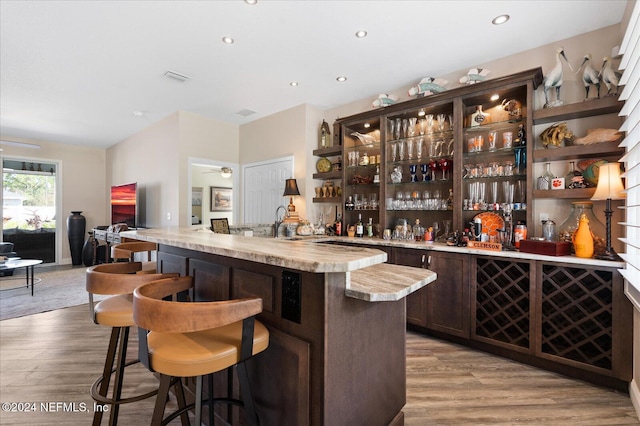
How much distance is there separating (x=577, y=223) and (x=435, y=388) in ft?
5.86

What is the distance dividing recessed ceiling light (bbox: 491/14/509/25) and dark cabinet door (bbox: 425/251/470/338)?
2.02 meters

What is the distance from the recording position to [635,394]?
6.45ft

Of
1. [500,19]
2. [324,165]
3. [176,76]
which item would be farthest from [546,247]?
[176,76]

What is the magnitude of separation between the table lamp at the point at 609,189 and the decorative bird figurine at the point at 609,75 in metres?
0.66

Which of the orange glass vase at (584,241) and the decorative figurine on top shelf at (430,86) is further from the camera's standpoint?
the decorative figurine on top shelf at (430,86)

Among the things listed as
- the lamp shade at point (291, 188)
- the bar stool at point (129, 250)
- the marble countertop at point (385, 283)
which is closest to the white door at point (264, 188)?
the lamp shade at point (291, 188)

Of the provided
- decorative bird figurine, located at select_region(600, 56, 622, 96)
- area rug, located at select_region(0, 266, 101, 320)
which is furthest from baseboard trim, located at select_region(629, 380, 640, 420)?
area rug, located at select_region(0, 266, 101, 320)

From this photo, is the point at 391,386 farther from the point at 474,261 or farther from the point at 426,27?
the point at 426,27

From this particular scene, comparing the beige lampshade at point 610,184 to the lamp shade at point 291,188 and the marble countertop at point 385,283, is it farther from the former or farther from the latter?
the lamp shade at point 291,188

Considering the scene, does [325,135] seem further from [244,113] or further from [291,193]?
[244,113]

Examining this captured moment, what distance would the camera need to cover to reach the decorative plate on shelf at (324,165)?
14.7 ft

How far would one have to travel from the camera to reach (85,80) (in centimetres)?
367

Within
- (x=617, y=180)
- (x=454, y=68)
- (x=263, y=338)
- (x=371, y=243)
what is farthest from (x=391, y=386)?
(x=454, y=68)

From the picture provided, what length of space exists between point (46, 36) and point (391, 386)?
4.01 m
